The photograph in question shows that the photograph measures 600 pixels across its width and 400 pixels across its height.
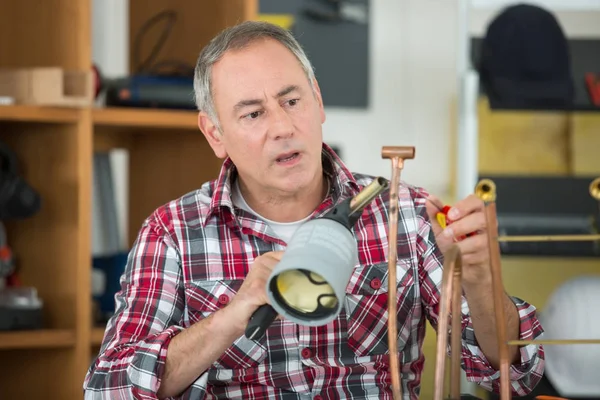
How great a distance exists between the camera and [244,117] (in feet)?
4.91

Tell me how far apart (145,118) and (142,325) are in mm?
868

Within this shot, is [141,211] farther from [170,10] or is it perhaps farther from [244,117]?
[244,117]

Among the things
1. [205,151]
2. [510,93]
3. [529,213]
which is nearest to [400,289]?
[205,151]

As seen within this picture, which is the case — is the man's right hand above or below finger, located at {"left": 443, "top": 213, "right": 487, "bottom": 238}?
below

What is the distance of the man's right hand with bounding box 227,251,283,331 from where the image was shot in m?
1.15

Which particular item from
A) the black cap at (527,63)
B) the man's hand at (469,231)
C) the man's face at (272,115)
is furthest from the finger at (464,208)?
the black cap at (527,63)

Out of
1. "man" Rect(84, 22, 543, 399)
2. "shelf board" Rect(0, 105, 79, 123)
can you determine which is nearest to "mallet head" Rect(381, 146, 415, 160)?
"man" Rect(84, 22, 543, 399)

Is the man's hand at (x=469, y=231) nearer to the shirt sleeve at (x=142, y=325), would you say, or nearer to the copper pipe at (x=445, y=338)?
the copper pipe at (x=445, y=338)

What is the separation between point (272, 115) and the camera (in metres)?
1.46

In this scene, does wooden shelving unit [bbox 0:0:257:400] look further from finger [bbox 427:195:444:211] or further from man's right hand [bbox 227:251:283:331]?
finger [bbox 427:195:444:211]

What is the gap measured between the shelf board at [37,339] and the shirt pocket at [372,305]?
2.69ft

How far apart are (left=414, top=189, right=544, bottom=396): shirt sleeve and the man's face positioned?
22cm

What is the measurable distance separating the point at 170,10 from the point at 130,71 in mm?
196

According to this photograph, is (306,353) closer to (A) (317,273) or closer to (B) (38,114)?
(A) (317,273)
